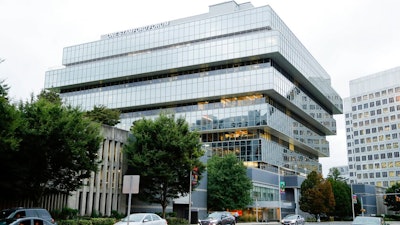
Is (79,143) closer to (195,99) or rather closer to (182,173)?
(182,173)

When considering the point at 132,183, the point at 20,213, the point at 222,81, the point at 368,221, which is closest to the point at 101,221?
the point at 20,213

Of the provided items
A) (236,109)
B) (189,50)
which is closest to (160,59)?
(189,50)

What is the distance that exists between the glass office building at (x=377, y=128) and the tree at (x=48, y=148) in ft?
508

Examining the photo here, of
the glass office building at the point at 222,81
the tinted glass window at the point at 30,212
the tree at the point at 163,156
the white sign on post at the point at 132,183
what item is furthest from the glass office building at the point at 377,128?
the white sign on post at the point at 132,183

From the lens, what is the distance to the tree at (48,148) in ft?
102

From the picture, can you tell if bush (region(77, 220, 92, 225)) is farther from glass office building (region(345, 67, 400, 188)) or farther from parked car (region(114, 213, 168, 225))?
glass office building (region(345, 67, 400, 188))

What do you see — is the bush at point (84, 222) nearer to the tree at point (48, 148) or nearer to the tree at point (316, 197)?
the tree at point (48, 148)

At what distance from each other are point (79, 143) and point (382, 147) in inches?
6416

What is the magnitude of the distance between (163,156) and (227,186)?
74.2 feet

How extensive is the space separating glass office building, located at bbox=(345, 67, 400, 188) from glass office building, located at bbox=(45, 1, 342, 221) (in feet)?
225

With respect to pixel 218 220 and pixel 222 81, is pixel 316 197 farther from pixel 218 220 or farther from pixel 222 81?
pixel 218 220

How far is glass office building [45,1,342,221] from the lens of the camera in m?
90.3

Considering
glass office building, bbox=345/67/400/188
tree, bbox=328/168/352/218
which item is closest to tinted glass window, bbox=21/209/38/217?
tree, bbox=328/168/352/218

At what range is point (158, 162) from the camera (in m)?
42.2
